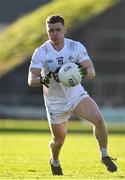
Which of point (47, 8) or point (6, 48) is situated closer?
point (6, 48)

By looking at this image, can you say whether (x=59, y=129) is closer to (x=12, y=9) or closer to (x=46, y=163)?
(x=46, y=163)

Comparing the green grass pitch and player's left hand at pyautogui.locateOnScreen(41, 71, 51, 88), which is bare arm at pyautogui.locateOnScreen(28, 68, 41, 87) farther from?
the green grass pitch

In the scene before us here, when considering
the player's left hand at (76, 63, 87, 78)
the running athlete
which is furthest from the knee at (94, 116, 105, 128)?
the player's left hand at (76, 63, 87, 78)

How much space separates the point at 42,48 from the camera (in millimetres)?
15438

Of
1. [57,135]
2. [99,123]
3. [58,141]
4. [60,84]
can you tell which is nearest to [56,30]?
[60,84]

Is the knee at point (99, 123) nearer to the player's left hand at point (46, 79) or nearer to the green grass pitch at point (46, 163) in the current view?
the green grass pitch at point (46, 163)

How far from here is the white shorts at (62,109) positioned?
50.7ft

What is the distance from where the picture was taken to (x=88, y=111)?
602 inches

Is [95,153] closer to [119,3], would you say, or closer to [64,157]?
[64,157]

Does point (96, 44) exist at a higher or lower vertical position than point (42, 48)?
lower

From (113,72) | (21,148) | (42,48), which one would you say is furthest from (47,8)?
(42,48)

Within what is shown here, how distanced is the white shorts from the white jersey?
57 mm

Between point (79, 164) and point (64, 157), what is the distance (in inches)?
109

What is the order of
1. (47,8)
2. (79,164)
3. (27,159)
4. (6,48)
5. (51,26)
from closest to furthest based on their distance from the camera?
(51,26) < (79,164) < (27,159) < (6,48) < (47,8)
